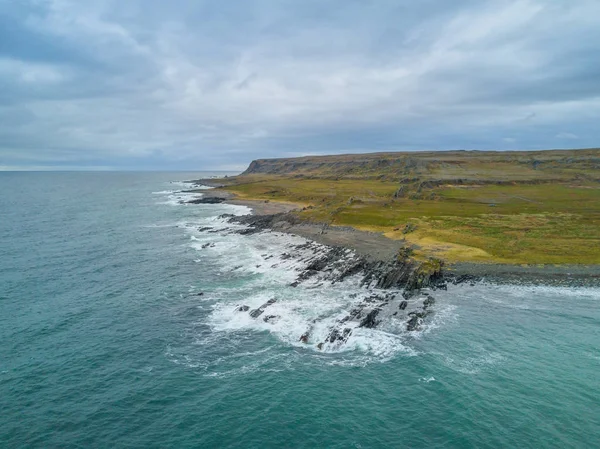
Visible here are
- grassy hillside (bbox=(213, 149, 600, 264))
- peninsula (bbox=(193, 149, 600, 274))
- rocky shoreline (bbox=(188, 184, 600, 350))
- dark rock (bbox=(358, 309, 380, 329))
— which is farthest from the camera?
grassy hillside (bbox=(213, 149, 600, 264))

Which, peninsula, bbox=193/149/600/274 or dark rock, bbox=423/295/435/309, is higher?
peninsula, bbox=193/149/600/274

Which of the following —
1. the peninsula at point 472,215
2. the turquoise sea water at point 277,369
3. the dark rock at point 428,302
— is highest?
the peninsula at point 472,215

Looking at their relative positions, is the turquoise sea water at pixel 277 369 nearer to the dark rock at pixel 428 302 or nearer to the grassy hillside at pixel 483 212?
the dark rock at pixel 428 302

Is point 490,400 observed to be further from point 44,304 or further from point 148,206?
point 148,206

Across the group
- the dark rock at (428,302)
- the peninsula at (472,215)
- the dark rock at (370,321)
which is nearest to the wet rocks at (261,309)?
the dark rock at (370,321)

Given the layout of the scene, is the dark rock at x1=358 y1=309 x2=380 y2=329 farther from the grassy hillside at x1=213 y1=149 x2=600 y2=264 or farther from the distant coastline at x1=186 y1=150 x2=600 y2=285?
the grassy hillside at x1=213 y1=149 x2=600 y2=264

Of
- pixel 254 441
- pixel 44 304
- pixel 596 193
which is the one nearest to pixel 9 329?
pixel 44 304

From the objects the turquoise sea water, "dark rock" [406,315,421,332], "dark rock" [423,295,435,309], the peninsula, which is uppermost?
the peninsula

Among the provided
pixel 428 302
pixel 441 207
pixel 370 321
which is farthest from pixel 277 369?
pixel 441 207

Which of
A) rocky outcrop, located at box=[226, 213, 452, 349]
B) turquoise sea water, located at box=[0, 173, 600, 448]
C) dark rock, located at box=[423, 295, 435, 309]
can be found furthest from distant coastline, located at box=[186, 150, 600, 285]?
dark rock, located at box=[423, 295, 435, 309]
